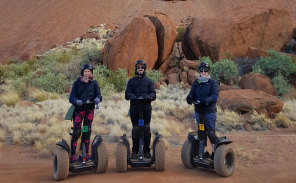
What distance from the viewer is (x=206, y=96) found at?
5555 millimetres

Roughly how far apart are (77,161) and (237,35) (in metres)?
15.3

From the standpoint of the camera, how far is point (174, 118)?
35.4 feet

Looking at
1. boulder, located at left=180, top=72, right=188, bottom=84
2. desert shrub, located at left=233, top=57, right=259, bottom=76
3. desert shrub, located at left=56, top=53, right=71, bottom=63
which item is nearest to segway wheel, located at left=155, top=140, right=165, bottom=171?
boulder, located at left=180, top=72, right=188, bottom=84

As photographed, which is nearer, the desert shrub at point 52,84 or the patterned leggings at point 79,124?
the patterned leggings at point 79,124

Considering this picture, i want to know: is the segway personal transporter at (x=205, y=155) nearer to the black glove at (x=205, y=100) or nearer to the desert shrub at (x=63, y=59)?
the black glove at (x=205, y=100)

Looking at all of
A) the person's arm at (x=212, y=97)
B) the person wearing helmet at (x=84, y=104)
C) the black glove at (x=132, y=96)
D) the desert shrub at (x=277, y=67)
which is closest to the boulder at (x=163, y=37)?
the desert shrub at (x=277, y=67)

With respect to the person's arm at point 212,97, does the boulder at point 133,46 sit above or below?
above

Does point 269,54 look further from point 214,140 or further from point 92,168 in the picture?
point 92,168

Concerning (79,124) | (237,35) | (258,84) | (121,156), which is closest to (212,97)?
(121,156)

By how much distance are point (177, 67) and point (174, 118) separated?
31.5 ft

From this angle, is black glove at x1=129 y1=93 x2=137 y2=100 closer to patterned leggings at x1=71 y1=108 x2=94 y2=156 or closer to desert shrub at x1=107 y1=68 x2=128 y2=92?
patterned leggings at x1=71 y1=108 x2=94 y2=156

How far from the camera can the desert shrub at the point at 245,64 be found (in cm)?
1714

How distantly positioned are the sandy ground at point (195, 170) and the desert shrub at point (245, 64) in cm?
859

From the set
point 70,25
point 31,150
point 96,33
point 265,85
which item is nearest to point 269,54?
point 265,85
